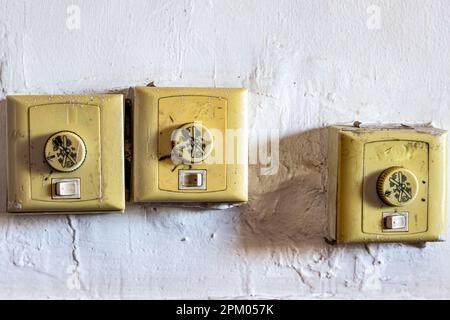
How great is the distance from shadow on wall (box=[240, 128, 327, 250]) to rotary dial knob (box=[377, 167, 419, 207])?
0.10 m

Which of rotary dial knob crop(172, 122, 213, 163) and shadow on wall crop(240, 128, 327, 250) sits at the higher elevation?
rotary dial knob crop(172, 122, 213, 163)

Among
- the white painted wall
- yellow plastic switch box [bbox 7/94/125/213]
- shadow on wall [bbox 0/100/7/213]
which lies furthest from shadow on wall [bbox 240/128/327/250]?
shadow on wall [bbox 0/100/7/213]

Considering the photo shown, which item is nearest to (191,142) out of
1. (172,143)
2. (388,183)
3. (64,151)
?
(172,143)

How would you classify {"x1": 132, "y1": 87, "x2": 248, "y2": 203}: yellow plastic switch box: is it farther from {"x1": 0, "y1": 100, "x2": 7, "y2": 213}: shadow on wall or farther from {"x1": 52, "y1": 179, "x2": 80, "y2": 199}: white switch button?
{"x1": 0, "y1": 100, "x2": 7, "y2": 213}: shadow on wall

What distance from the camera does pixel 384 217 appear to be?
77cm

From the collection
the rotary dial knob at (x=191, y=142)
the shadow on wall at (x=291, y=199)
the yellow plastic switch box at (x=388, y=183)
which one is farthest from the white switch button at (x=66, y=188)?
the yellow plastic switch box at (x=388, y=183)

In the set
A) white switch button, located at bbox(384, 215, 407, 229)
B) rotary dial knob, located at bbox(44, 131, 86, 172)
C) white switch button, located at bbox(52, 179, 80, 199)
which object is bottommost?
white switch button, located at bbox(384, 215, 407, 229)

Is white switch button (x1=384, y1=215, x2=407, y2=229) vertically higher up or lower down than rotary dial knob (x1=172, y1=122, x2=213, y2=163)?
lower down

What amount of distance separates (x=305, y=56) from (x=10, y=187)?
0.44m

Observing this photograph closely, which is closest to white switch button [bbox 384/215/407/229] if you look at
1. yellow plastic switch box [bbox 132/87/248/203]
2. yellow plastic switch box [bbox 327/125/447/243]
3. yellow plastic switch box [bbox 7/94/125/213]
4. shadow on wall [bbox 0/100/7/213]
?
yellow plastic switch box [bbox 327/125/447/243]

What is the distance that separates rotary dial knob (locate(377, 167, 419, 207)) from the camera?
2.47ft

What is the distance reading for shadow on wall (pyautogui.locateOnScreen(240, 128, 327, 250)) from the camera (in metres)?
0.82

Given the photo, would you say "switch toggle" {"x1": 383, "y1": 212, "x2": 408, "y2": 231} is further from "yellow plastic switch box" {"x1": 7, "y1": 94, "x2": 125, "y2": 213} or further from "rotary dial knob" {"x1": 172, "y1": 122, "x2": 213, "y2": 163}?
"yellow plastic switch box" {"x1": 7, "y1": 94, "x2": 125, "y2": 213}
